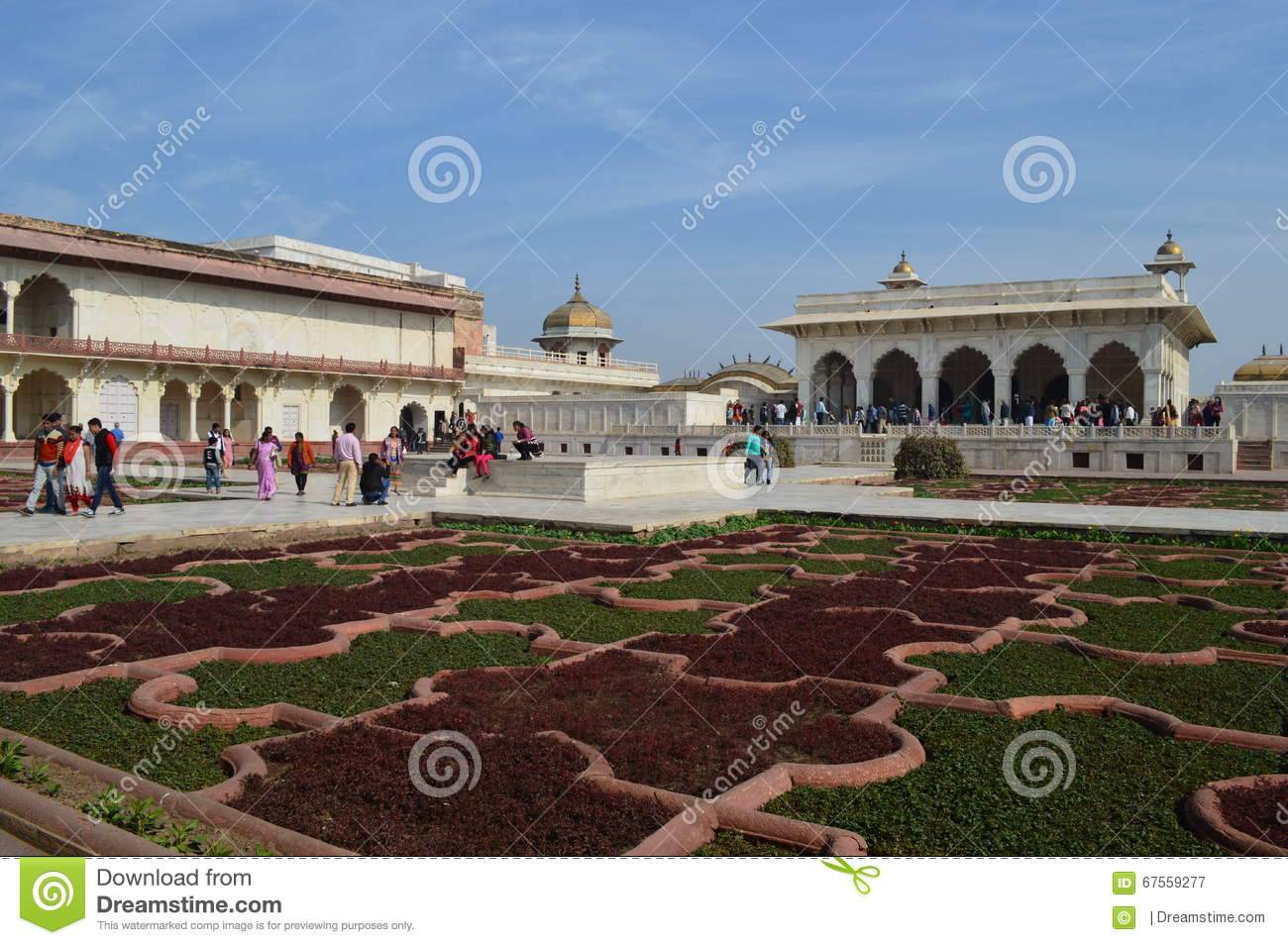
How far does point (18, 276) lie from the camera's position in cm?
2864

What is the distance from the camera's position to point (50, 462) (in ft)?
34.5

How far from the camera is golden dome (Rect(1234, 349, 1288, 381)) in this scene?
3462 centimetres

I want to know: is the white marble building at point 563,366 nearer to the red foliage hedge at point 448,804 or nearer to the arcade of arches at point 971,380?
the arcade of arches at point 971,380

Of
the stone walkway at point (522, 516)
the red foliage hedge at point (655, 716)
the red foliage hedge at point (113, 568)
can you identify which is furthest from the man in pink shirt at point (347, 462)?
the red foliage hedge at point (655, 716)

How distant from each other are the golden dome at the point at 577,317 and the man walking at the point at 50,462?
42467 millimetres

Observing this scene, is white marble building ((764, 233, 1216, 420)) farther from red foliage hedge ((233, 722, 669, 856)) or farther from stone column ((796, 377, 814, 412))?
red foliage hedge ((233, 722, 669, 856))

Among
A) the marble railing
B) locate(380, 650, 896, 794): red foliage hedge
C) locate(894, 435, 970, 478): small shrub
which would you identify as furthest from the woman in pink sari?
the marble railing

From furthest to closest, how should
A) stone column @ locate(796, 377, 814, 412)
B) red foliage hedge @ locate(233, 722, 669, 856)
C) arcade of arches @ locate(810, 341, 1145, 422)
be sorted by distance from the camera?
stone column @ locate(796, 377, 814, 412) < arcade of arches @ locate(810, 341, 1145, 422) < red foliage hedge @ locate(233, 722, 669, 856)

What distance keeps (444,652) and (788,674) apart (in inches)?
61.7

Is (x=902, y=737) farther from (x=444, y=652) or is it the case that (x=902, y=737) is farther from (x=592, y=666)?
(x=444, y=652)

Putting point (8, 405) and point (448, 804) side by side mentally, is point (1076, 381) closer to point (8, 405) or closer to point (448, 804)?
point (8, 405)

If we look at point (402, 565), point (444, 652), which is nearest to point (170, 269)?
point (402, 565)

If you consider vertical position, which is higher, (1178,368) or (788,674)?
(1178,368)

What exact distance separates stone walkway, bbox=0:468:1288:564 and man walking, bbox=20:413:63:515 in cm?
30
